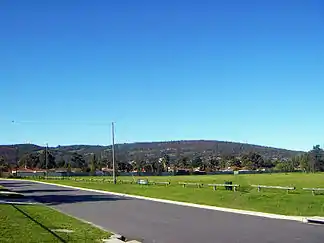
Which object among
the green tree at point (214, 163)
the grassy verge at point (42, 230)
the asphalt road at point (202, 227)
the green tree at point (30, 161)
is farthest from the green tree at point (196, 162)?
the grassy verge at point (42, 230)

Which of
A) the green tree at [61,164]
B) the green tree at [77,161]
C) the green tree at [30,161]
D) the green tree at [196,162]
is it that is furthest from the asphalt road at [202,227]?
the green tree at [30,161]

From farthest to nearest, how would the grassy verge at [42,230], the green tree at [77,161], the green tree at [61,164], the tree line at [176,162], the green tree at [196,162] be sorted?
the green tree at [196,162] < the green tree at [61,164] < the green tree at [77,161] < the tree line at [176,162] < the grassy verge at [42,230]

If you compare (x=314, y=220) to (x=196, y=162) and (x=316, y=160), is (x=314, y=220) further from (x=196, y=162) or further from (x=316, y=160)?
(x=196, y=162)

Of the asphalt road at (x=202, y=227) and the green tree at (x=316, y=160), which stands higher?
the green tree at (x=316, y=160)

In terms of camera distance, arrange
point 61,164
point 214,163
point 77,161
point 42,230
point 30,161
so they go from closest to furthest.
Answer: point 42,230
point 77,161
point 30,161
point 61,164
point 214,163

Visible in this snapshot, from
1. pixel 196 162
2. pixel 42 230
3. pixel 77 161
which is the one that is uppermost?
pixel 77 161

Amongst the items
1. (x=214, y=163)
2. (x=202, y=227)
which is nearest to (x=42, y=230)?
(x=202, y=227)

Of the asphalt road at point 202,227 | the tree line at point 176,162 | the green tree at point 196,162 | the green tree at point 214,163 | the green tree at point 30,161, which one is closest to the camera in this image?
the asphalt road at point 202,227

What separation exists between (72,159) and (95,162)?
16.2 m

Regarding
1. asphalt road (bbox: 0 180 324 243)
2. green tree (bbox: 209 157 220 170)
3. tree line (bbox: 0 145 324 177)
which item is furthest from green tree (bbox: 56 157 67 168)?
asphalt road (bbox: 0 180 324 243)

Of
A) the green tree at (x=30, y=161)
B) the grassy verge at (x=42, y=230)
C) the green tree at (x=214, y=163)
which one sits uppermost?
the green tree at (x=30, y=161)

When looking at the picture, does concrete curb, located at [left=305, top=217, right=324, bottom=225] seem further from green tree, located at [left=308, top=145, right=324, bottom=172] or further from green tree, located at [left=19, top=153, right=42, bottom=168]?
green tree, located at [left=19, top=153, right=42, bottom=168]

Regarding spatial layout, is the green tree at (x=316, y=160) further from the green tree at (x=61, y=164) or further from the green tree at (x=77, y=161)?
the green tree at (x=61, y=164)

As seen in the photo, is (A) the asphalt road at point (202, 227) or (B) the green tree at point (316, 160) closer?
(A) the asphalt road at point (202, 227)
